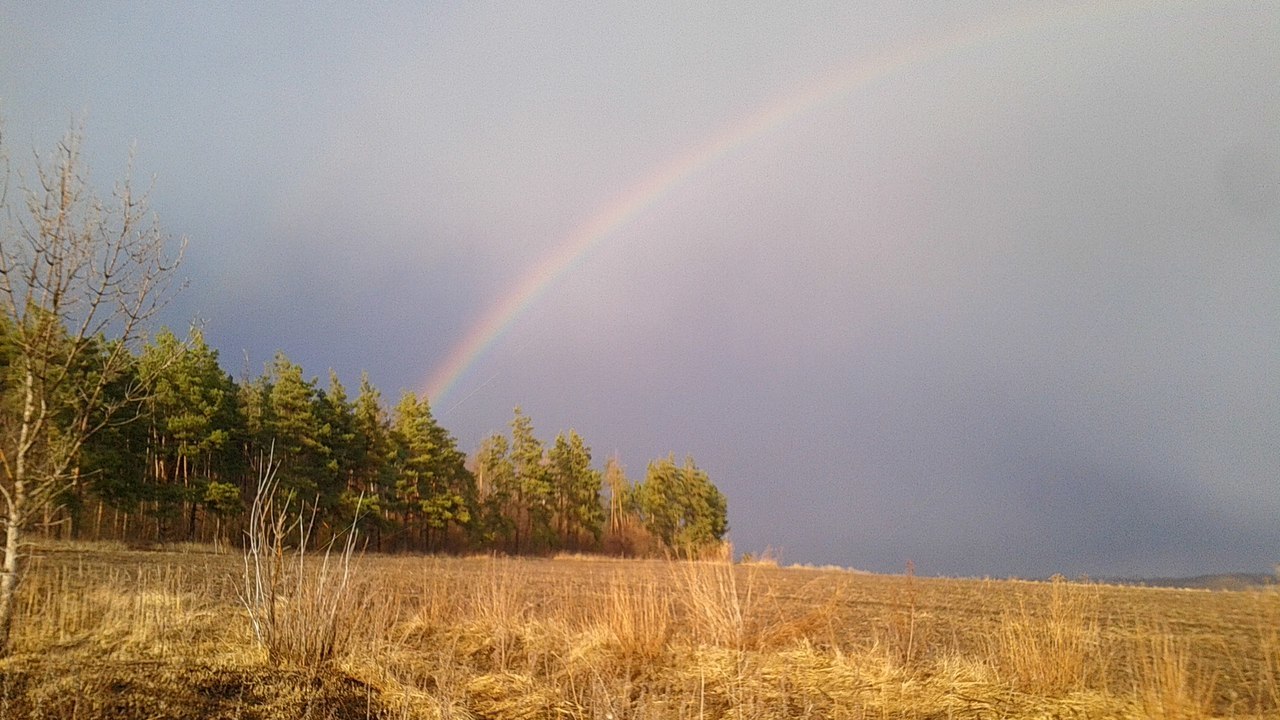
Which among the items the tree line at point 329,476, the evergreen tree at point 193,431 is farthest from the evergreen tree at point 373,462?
the evergreen tree at point 193,431

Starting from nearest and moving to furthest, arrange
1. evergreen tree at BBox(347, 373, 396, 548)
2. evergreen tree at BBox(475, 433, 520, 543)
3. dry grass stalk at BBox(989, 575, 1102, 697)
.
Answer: dry grass stalk at BBox(989, 575, 1102, 697), evergreen tree at BBox(347, 373, 396, 548), evergreen tree at BBox(475, 433, 520, 543)

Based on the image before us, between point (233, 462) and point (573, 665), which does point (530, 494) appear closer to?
point (233, 462)

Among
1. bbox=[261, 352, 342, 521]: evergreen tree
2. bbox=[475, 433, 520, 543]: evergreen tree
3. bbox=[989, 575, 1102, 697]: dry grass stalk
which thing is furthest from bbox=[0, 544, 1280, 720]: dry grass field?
bbox=[475, 433, 520, 543]: evergreen tree

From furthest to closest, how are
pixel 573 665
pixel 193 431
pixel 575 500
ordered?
pixel 575 500 → pixel 193 431 → pixel 573 665

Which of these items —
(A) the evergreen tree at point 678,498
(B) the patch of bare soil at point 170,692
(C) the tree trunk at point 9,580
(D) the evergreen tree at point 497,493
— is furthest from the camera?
(A) the evergreen tree at point 678,498

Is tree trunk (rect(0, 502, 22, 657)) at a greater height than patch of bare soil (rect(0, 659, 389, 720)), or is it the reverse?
tree trunk (rect(0, 502, 22, 657))

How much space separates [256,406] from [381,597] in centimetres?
3497

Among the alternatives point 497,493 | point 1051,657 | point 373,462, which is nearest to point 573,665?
point 1051,657

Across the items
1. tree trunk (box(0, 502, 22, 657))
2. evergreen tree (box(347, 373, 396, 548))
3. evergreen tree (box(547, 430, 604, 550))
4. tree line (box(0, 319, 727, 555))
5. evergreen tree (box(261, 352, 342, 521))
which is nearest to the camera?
tree trunk (box(0, 502, 22, 657))

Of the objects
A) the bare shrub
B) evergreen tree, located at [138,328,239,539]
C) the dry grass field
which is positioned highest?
evergreen tree, located at [138,328,239,539]

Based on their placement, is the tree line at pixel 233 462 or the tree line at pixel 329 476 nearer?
the tree line at pixel 233 462

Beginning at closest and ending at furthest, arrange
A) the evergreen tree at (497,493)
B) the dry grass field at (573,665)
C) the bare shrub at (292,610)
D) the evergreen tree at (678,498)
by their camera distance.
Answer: the dry grass field at (573,665) < the bare shrub at (292,610) < the evergreen tree at (497,493) < the evergreen tree at (678,498)

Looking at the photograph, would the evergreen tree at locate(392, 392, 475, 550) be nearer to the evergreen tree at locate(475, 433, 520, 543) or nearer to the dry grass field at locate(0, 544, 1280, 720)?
the evergreen tree at locate(475, 433, 520, 543)

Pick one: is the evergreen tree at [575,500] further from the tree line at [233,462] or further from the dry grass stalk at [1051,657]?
the dry grass stalk at [1051,657]
